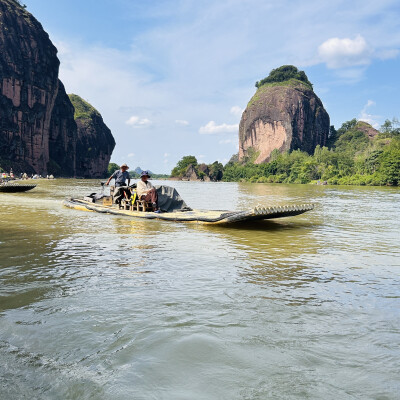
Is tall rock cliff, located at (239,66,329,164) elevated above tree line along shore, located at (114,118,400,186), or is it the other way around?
tall rock cliff, located at (239,66,329,164)

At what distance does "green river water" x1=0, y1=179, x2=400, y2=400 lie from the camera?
2.64 meters

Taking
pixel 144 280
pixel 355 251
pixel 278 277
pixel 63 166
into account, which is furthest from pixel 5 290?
pixel 63 166

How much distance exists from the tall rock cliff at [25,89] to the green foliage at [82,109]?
41.5 meters

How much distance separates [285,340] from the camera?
333 centimetres

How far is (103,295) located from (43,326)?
40.0 inches

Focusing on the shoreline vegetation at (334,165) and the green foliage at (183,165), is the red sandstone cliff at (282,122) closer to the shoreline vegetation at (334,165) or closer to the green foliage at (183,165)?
the shoreline vegetation at (334,165)

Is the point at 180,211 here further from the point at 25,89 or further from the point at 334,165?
the point at 25,89

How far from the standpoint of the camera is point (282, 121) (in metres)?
A: 141

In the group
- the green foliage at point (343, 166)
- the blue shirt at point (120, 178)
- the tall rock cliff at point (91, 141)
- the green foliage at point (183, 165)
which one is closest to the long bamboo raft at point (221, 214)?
the blue shirt at point (120, 178)

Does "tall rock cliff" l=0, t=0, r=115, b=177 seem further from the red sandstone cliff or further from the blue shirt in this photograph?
the red sandstone cliff

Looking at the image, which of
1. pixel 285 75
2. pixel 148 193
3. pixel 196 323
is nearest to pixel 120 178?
pixel 148 193

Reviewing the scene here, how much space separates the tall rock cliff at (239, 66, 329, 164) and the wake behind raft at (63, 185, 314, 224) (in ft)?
422

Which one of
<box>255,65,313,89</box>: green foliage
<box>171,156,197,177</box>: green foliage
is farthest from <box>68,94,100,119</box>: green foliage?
<box>255,65,313,89</box>: green foliage

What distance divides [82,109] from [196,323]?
15724cm
